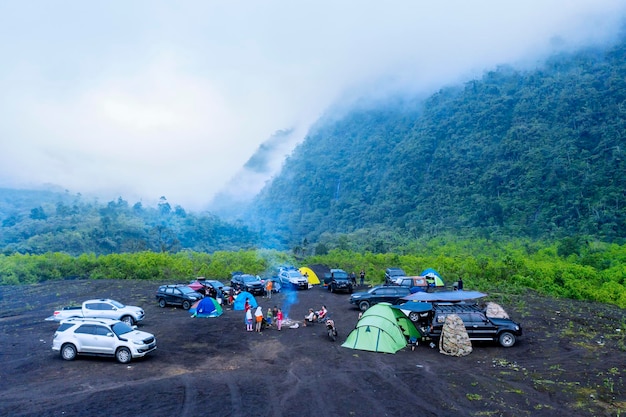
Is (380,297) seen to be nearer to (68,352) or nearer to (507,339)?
(507,339)

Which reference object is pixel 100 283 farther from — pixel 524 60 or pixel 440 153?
pixel 524 60

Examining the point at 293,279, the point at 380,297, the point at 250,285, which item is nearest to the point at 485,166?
the point at 293,279

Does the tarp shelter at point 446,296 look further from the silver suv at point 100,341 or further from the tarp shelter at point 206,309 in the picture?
the silver suv at point 100,341

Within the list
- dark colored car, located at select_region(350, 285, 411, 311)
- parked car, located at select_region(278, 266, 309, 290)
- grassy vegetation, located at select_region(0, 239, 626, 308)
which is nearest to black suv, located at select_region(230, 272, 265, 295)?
parked car, located at select_region(278, 266, 309, 290)

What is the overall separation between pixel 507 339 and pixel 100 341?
48.1 ft

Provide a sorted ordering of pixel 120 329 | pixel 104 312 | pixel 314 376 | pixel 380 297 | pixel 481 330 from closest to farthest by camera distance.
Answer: pixel 314 376, pixel 120 329, pixel 481 330, pixel 104 312, pixel 380 297

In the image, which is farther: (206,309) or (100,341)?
(206,309)

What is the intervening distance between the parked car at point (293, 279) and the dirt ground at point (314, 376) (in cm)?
1484

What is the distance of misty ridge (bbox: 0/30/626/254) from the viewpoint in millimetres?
60156

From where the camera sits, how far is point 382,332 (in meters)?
15.6

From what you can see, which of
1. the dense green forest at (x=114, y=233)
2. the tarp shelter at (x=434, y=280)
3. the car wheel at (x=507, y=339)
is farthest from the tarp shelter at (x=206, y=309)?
the dense green forest at (x=114, y=233)

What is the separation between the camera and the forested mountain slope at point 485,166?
58.9m

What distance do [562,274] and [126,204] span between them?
435ft

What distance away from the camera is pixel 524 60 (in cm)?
11675
